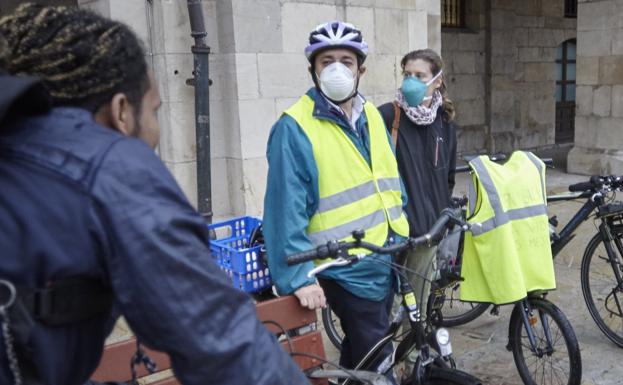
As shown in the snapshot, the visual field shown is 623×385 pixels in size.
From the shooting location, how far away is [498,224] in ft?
10.1

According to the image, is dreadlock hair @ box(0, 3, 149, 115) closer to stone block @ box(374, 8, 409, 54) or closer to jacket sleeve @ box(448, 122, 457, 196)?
jacket sleeve @ box(448, 122, 457, 196)

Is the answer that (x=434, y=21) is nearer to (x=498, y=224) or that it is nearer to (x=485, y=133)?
(x=498, y=224)

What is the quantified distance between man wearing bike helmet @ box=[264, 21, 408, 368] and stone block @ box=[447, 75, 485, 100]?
30.6 ft

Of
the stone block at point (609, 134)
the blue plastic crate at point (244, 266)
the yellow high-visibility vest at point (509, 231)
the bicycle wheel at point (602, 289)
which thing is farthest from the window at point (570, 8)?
the blue plastic crate at point (244, 266)

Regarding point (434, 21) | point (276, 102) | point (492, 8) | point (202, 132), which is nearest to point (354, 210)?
point (202, 132)

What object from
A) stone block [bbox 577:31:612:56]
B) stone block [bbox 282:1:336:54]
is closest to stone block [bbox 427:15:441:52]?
stone block [bbox 282:1:336:54]

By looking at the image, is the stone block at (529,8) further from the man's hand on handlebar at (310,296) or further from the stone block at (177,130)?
the man's hand on handlebar at (310,296)

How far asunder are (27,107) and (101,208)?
0.71 ft

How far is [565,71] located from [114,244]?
1425cm

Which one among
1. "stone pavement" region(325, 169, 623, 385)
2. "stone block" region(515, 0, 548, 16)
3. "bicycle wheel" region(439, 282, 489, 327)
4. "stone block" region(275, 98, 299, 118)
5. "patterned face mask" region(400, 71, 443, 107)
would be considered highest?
"stone block" region(515, 0, 548, 16)

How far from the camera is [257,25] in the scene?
542cm

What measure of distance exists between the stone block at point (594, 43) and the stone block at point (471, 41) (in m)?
2.47

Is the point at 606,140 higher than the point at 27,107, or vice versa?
the point at 27,107

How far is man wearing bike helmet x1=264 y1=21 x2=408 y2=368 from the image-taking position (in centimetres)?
246
